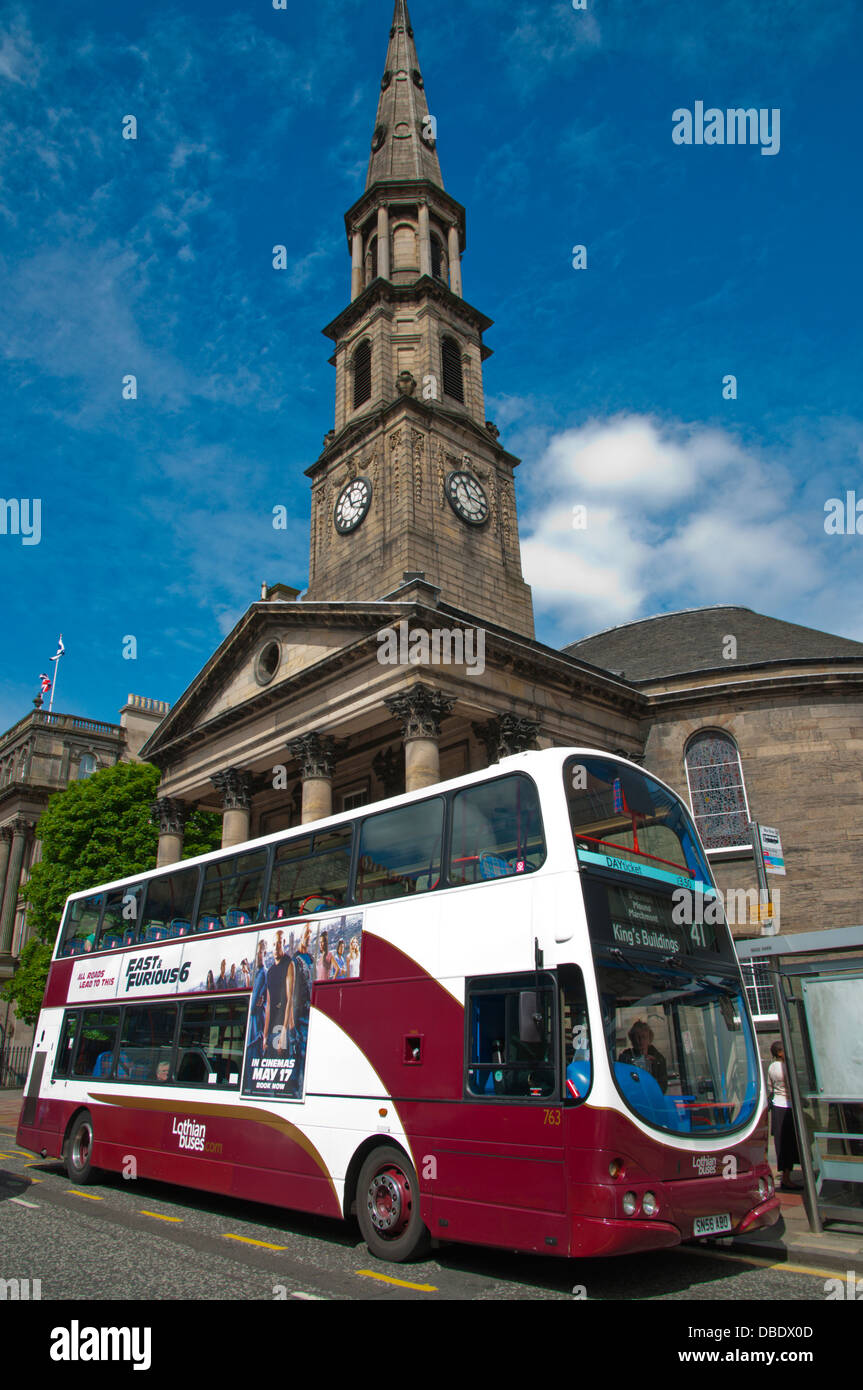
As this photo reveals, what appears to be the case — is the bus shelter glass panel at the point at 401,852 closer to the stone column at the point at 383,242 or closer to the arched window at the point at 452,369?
the arched window at the point at 452,369

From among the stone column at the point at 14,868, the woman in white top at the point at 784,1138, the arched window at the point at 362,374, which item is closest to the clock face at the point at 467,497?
the arched window at the point at 362,374

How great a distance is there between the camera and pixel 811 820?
24172mm

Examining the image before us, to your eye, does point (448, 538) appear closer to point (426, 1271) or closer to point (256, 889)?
point (256, 889)

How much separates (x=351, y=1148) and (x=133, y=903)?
6.21m

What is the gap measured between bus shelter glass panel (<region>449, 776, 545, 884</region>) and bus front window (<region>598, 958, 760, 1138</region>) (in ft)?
4.07

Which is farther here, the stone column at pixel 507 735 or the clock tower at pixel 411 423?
the clock tower at pixel 411 423

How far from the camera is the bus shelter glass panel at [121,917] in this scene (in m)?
13.3

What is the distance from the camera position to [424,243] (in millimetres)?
35125

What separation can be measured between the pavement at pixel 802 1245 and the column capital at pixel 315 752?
14855 millimetres

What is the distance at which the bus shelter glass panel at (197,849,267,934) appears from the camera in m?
11.0

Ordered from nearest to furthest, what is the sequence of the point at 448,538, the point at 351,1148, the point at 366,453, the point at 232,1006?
the point at 351,1148
the point at 232,1006
the point at 448,538
the point at 366,453

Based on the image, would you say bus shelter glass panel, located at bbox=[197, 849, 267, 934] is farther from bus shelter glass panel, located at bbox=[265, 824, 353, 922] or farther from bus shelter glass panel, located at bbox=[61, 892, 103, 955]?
bus shelter glass panel, located at bbox=[61, 892, 103, 955]

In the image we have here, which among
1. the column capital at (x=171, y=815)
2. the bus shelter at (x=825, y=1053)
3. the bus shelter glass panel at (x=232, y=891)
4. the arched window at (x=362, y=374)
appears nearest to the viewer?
the bus shelter at (x=825, y=1053)
